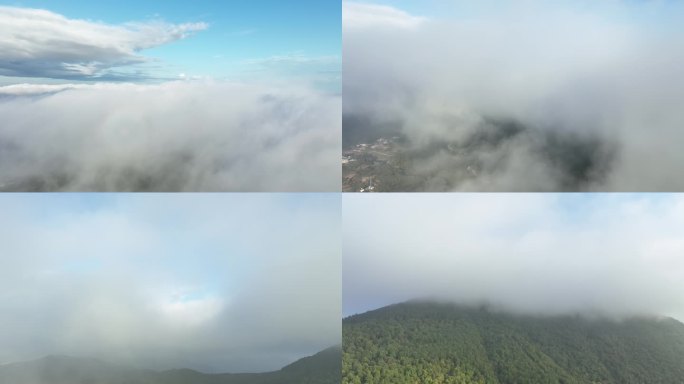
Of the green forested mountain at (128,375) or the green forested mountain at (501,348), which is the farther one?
the green forested mountain at (501,348)

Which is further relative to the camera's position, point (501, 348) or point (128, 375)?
point (501, 348)

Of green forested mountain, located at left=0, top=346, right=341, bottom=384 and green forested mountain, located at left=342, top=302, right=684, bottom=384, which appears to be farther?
green forested mountain, located at left=342, top=302, right=684, bottom=384

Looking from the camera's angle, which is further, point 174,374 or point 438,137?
point 438,137

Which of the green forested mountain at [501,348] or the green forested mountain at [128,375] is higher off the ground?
the green forested mountain at [128,375]

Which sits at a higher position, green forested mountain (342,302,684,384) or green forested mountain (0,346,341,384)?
green forested mountain (0,346,341,384)

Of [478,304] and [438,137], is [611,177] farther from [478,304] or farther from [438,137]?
[478,304]

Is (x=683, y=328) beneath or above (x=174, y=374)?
beneath

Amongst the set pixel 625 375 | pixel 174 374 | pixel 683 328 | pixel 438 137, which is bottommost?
pixel 625 375

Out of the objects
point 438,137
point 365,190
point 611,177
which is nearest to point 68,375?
point 365,190
